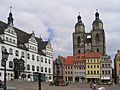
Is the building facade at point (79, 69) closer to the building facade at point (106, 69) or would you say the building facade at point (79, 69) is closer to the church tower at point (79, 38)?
the building facade at point (106, 69)

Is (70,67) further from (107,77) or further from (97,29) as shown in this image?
(97,29)

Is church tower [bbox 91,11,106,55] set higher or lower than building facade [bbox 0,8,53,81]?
higher

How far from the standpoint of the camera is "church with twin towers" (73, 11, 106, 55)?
133 m

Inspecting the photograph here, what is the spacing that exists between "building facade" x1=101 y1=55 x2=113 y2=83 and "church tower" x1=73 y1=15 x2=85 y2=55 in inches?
845

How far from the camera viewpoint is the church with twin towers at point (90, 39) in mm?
132875

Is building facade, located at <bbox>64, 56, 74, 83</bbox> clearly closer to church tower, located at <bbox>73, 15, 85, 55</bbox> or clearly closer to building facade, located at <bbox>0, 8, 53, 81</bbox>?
church tower, located at <bbox>73, 15, 85, 55</bbox>

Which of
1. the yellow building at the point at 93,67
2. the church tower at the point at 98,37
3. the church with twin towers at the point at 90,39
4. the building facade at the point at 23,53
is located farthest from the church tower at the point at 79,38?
the building facade at the point at 23,53

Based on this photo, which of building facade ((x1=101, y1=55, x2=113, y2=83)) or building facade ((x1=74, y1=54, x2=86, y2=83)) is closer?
building facade ((x1=101, y1=55, x2=113, y2=83))

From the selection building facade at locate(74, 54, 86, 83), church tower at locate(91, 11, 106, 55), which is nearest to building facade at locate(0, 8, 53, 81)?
building facade at locate(74, 54, 86, 83)

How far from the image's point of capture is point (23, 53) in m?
Result: 77.9

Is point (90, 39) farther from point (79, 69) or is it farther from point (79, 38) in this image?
point (79, 69)

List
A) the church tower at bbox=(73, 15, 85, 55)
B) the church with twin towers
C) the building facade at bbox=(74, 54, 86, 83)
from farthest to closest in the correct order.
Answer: the church tower at bbox=(73, 15, 85, 55) → the church with twin towers → the building facade at bbox=(74, 54, 86, 83)

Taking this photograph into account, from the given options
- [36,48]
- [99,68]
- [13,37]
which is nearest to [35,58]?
[36,48]

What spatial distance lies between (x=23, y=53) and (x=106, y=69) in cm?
4564
